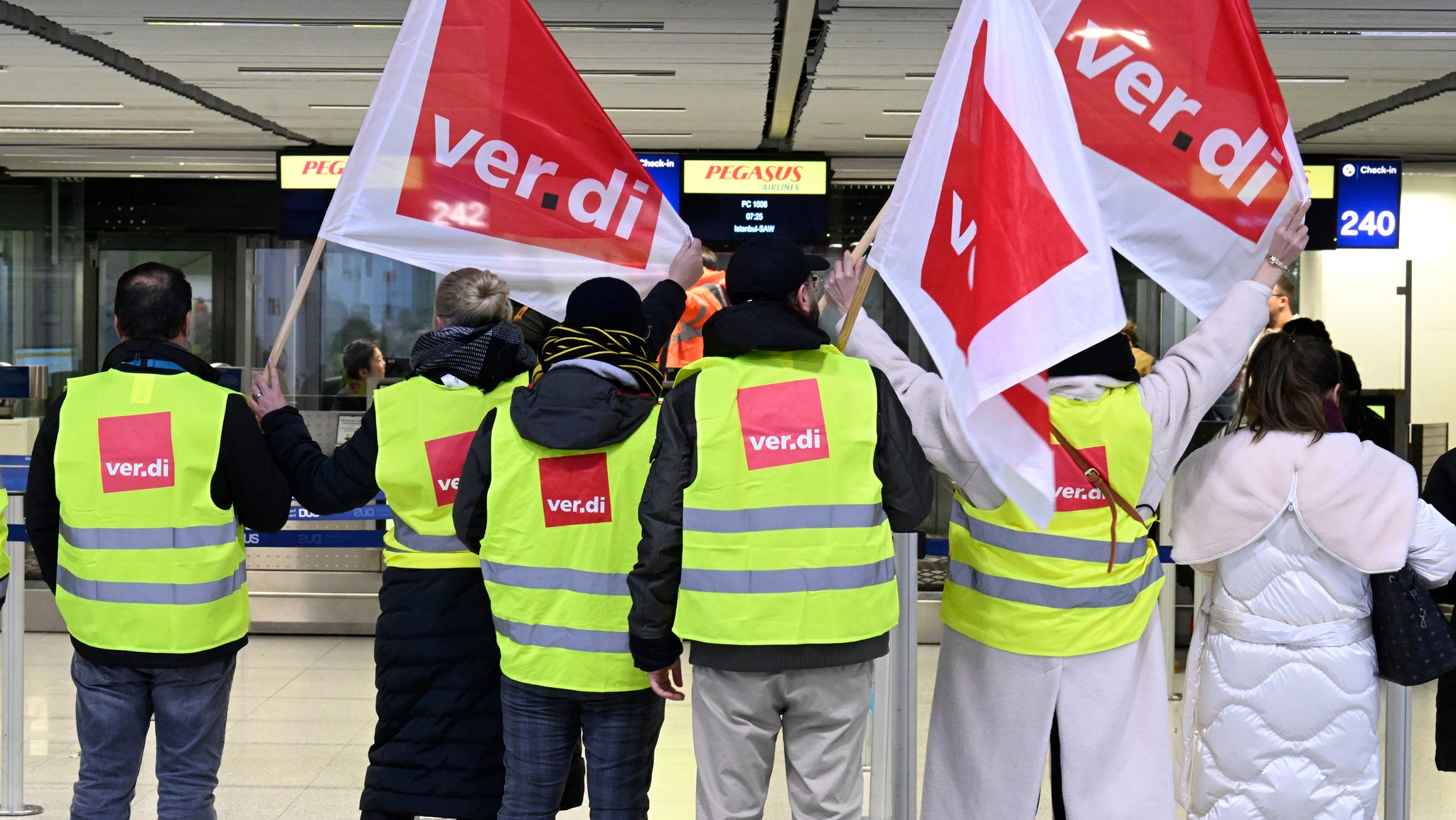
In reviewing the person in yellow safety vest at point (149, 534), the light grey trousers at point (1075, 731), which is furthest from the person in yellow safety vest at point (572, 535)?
the light grey trousers at point (1075, 731)

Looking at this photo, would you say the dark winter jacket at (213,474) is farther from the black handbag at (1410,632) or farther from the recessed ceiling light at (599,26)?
the recessed ceiling light at (599,26)

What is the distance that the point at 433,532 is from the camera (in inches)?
135

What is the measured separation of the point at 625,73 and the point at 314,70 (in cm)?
154

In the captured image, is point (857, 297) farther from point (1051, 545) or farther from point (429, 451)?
point (429, 451)

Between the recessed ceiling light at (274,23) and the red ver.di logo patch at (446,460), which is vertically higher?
the recessed ceiling light at (274,23)

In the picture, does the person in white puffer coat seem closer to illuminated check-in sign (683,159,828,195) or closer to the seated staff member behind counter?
the seated staff member behind counter

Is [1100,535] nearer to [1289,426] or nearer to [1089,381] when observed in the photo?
[1089,381]

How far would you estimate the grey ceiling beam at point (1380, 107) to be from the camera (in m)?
7.16

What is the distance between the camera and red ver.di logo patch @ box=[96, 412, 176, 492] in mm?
3227

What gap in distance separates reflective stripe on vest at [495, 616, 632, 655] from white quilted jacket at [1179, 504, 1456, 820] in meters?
1.40

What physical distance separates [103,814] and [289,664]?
151 inches

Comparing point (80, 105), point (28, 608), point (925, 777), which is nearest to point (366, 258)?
point (80, 105)

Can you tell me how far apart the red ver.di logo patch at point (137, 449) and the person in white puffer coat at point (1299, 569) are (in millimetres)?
2390

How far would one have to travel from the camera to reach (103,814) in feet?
10.7
